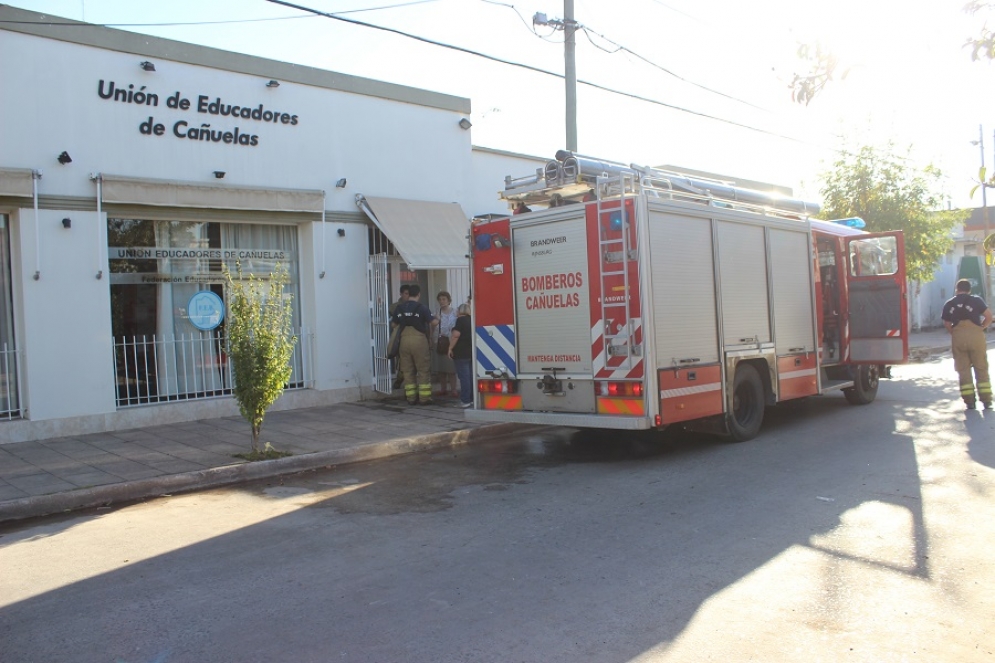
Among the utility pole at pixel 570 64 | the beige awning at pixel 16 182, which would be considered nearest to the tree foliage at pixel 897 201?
the utility pole at pixel 570 64

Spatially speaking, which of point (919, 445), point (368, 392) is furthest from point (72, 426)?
point (919, 445)

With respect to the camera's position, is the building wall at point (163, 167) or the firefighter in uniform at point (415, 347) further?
the firefighter in uniform at point (415, 347)

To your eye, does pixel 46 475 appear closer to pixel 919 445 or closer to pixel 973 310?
pixel 919 445

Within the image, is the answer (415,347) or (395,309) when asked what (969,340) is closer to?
(415,347)

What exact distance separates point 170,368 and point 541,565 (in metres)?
8.45

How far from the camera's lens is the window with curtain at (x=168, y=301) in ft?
37.9

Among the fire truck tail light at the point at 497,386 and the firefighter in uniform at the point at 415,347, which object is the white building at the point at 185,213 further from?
the fire truck tail light at the point at 497,386

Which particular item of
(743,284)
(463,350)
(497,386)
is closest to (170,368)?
(463,350)

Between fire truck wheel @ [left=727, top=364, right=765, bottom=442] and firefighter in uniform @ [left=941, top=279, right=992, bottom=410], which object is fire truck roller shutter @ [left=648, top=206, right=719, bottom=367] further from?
firefighter in uniform @ [left=941, top=279, right=992, bottom=410]

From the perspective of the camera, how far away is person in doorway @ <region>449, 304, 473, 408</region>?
41.4ft

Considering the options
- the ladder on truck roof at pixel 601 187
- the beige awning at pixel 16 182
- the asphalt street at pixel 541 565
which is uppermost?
the beige awning at pixel 16 182

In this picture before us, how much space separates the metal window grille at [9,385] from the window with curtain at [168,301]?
1242mm

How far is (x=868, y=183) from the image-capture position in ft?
65.8

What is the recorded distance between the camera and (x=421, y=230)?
13914 millimetres
